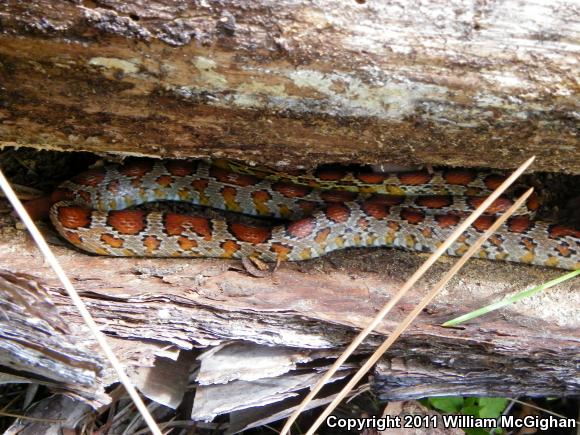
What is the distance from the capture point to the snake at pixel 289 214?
4.13 meters

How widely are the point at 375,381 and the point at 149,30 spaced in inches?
97.4

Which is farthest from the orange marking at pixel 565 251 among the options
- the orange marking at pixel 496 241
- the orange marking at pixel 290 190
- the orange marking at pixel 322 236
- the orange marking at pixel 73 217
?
the orange marking at pixel 73 217

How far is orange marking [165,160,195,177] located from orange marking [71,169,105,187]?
1.74 ft

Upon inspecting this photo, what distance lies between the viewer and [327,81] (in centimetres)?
275

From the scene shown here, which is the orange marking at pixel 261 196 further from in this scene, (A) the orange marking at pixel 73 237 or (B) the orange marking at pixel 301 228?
(A) the orange marking at pixel 73 237

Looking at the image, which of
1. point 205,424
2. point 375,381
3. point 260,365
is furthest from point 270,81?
point 205,424

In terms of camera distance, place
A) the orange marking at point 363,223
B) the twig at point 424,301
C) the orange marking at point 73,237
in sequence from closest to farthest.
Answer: the twig at point 424,301, the orange marking at point 73,237, the orange marking at point 363,223

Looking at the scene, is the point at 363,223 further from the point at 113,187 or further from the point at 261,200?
the point at 113,187

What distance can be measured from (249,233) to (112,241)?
3.18 feet

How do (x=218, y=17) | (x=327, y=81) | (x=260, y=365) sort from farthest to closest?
(x=260, y=365) → (x=327, y=81) → (x=218, y=17)

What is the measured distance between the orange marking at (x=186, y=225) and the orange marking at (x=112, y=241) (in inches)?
13.3

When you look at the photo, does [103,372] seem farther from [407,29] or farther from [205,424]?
[407,29]

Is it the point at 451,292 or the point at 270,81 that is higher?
the point at 270,81

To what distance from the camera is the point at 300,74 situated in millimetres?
2725
